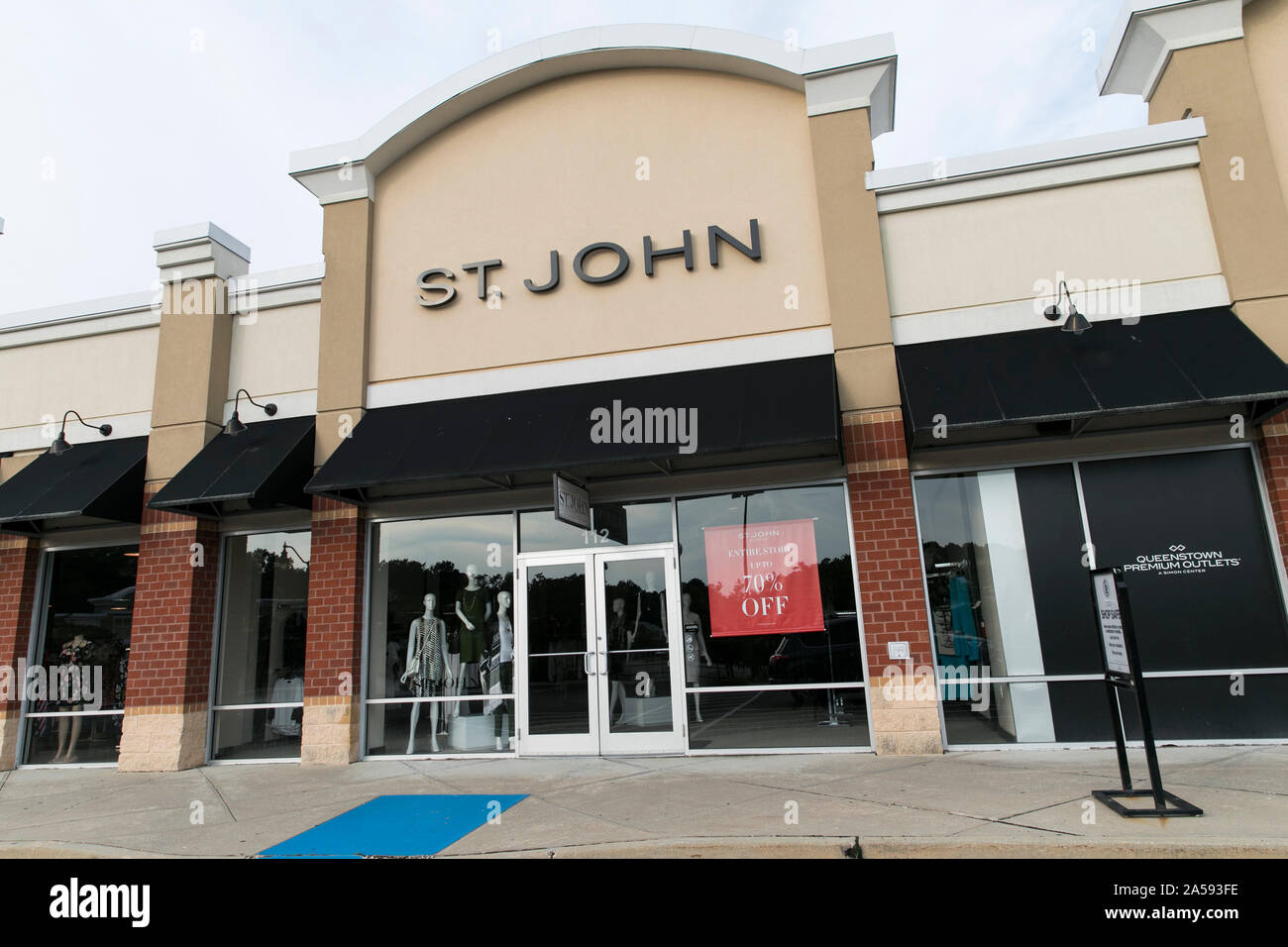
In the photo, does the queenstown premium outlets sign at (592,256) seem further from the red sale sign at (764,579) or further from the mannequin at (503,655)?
the mannequin at (503,655)

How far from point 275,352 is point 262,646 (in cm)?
405

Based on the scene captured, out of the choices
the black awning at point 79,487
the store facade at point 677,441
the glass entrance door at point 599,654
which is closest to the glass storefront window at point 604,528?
the store facade at point 677,441

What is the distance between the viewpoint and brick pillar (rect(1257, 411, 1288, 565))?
26.5ft

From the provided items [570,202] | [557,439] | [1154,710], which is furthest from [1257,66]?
[557,439]

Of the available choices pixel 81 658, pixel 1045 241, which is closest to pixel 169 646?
pixel 81 658

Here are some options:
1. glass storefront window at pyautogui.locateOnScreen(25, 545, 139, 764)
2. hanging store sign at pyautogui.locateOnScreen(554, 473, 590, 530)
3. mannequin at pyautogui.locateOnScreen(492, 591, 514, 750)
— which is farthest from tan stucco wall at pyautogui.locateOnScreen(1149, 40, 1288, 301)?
glass storefront window at pyautogui.locateOnScreen(25, 545, 139, 764)

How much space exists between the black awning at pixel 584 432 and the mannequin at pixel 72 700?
482cm

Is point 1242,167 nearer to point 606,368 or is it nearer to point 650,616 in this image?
point 606,368

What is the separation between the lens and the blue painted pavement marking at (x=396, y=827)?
5.87 meters

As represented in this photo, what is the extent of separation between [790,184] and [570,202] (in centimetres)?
285

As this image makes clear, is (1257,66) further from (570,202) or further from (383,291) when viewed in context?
(383,291)

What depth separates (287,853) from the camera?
5895 mm

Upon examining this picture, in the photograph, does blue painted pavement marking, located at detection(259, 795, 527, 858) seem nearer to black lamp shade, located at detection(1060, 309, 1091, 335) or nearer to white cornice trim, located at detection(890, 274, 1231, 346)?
white cornice trim, located at detection(890, 274, 1231, 346)
